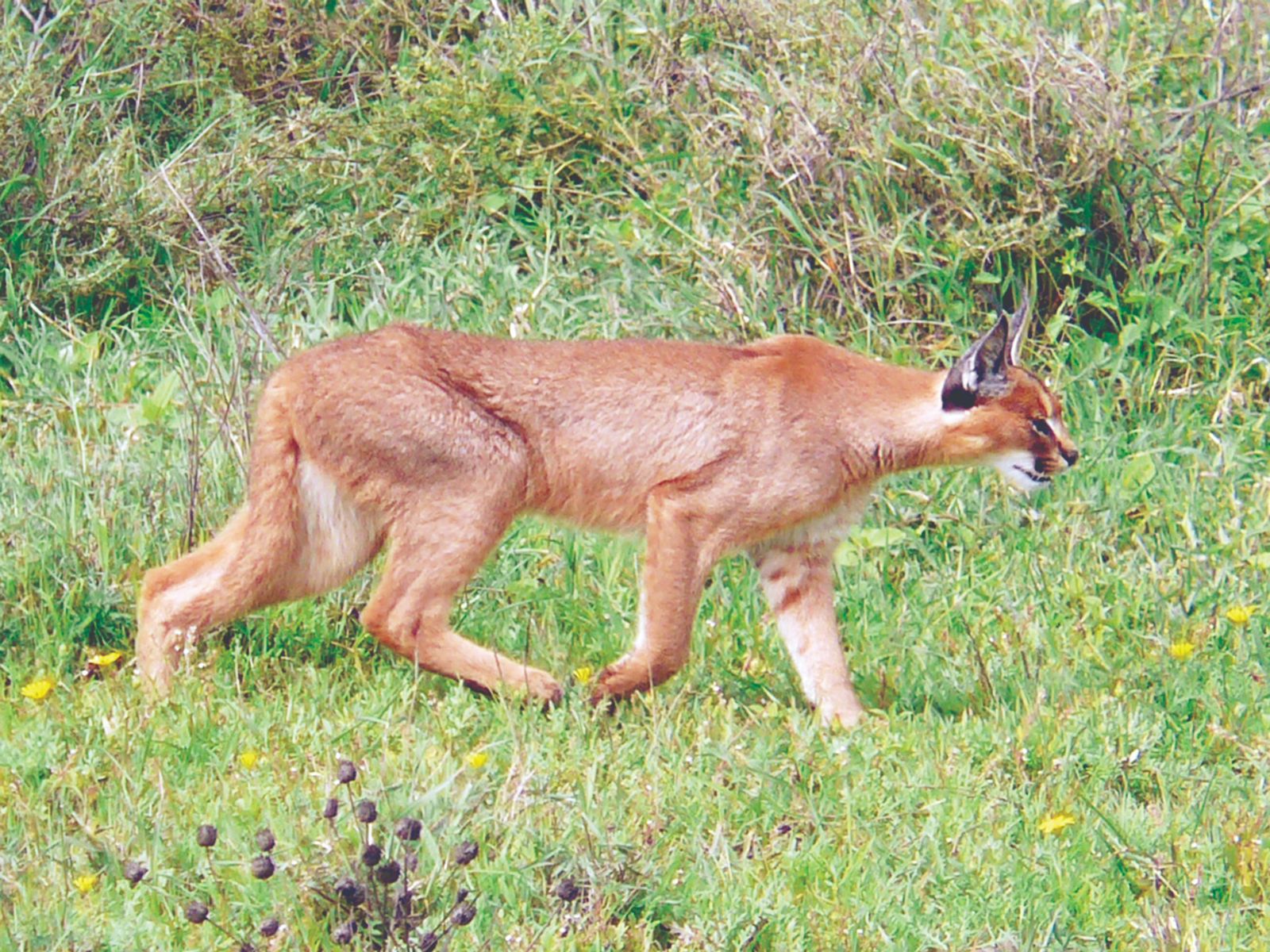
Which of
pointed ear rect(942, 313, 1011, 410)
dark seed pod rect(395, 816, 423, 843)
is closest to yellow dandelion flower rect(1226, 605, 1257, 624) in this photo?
pointed ear rect(942, 313, 1011, 410)

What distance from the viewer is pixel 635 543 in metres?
6.99

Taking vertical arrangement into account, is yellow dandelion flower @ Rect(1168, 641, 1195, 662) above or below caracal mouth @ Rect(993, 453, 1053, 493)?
below

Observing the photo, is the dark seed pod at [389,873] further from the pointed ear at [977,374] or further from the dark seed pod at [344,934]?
the pointed ear at [977,374]

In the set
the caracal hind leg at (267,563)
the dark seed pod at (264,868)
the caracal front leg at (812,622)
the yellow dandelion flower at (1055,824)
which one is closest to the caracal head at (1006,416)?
the caracal front leg at (812,622)

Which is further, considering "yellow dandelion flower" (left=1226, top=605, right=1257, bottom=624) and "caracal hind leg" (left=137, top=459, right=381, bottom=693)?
"caracal hind leg" (left=137, top=459, right=381, bottom=693)

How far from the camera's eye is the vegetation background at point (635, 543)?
4848mm

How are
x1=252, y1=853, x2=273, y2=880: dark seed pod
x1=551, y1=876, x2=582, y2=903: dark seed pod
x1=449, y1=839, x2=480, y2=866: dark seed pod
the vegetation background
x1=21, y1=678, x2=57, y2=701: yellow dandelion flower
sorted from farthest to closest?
x1=21, y1=678, x2=57, y2=701: yellow dandelion flower < the vegetation background < x1=551, y1=876, x2=582, y2=903: dark seed pod < x1=449, y1=839, x2=480, y2=866: dark seed pod < x1=252, y1=853, x2=273, y2=880: dark seed pod

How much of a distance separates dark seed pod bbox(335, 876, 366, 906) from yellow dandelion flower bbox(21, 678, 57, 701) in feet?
6.15

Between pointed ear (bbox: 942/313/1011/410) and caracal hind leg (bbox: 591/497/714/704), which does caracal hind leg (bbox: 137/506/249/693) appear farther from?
pointed ear (bbox: 942/313/1011/410)

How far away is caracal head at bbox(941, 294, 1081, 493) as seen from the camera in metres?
6.60

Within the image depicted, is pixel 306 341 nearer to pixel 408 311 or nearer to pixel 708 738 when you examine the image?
pixel 408 311

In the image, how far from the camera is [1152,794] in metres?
5.49

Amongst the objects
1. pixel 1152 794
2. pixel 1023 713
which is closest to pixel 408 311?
pixel 1023 713

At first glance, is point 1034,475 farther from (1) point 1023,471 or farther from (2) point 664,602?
(2) point 664,602
